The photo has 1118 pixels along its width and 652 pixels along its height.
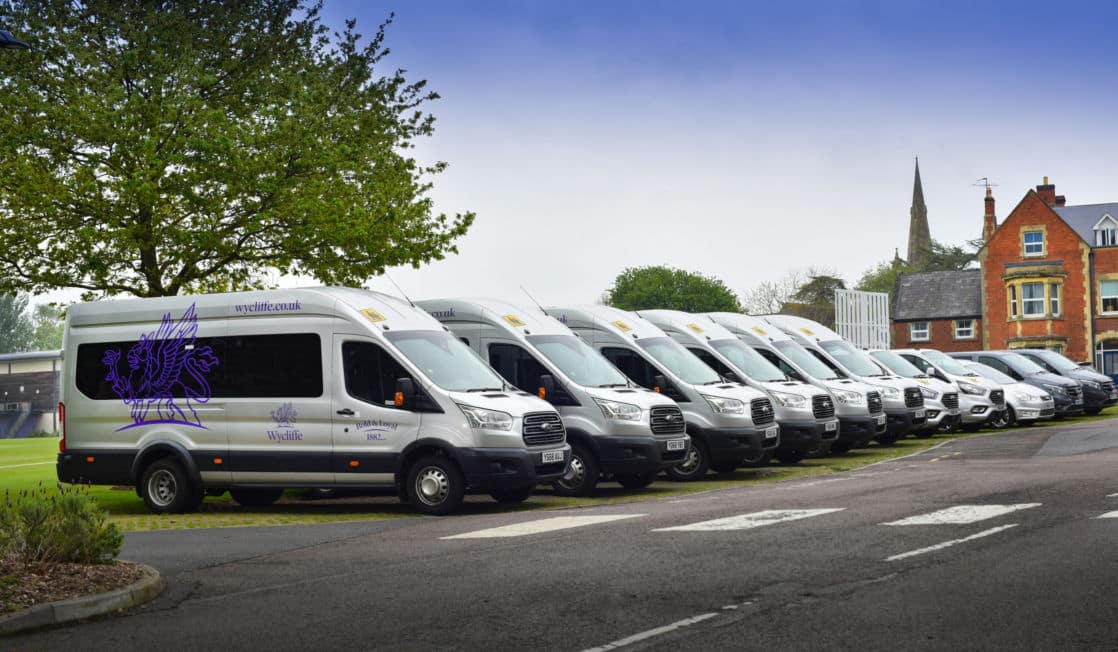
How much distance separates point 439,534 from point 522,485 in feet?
8.16

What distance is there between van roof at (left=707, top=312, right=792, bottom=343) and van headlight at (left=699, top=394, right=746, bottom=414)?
5298mm

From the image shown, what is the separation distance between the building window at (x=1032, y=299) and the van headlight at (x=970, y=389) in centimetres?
3891

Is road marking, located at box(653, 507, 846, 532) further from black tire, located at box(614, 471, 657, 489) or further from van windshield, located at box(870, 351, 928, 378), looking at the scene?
van windshield, located at box(870, 351, 928, 378)

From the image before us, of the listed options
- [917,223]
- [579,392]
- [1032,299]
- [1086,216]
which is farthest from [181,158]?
[917,223]

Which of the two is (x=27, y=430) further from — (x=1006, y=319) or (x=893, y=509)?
(x=893, y=509)

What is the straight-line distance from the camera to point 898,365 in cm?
3036

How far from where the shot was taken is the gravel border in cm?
825

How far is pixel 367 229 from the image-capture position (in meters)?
21.1

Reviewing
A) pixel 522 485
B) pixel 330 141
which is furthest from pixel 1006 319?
pixel 522 485

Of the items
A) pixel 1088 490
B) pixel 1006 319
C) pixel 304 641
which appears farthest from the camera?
pixel 1006 319

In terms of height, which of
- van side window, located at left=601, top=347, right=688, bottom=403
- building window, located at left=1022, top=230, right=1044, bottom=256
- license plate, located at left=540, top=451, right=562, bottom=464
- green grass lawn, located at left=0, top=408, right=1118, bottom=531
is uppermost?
building window, located at left=1022, top=230, right=1044, bottom=256

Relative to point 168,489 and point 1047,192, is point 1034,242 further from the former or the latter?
point 168,489

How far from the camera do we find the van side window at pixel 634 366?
20.4 meters

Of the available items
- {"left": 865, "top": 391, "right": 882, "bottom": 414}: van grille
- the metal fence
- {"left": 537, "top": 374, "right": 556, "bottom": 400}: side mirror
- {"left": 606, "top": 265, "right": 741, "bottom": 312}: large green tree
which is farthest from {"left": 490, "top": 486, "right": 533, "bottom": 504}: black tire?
{"left": 606, "top": 265, "right": 741, "bottom": 312}: large green tree
